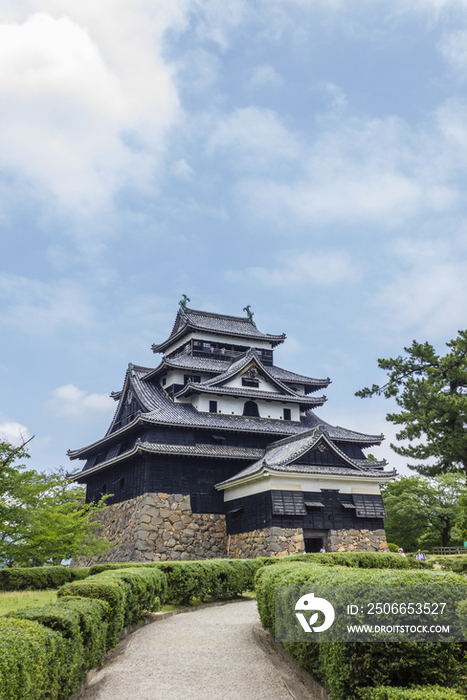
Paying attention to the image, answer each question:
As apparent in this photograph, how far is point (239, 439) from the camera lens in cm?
3250

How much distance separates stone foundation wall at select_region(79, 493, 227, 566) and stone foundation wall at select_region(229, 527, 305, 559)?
255 cm

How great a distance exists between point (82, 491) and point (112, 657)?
35.0 meters

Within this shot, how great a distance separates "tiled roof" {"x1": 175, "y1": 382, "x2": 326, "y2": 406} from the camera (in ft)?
107

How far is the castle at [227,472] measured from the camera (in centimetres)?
2644

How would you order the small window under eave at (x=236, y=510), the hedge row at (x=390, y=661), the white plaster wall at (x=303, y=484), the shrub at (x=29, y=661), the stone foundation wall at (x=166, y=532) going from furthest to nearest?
the small window under eave at (x=236, y=510) < the stone foundation wall at (x=166, y=532) < the white plaster wall at (x=303, y=484) < the hedge row at (x=390, y=661) < the shrub at (x=29, y=661)

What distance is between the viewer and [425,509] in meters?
43.9

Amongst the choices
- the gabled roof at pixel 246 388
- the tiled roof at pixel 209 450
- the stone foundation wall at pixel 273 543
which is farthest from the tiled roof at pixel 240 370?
the stone foundation wall at pixel 273 543

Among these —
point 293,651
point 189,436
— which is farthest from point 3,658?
point 189,436

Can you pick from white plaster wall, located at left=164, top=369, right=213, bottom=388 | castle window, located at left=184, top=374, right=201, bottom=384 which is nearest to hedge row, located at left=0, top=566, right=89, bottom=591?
white plaster wall, located at left=164, top=369, right=213, bottom=388

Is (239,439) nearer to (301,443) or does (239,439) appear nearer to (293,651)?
(301,443)

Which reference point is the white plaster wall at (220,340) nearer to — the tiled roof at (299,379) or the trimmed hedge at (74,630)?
the tiled roof at (299,379)

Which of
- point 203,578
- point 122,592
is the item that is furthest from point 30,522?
point 122,592

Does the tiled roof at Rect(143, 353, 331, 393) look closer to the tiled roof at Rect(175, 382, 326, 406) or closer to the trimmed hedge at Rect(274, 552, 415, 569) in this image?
the tiled roof at Rect(175, 382, 326, 406)

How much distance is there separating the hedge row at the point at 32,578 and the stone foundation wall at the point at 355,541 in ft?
43.0
